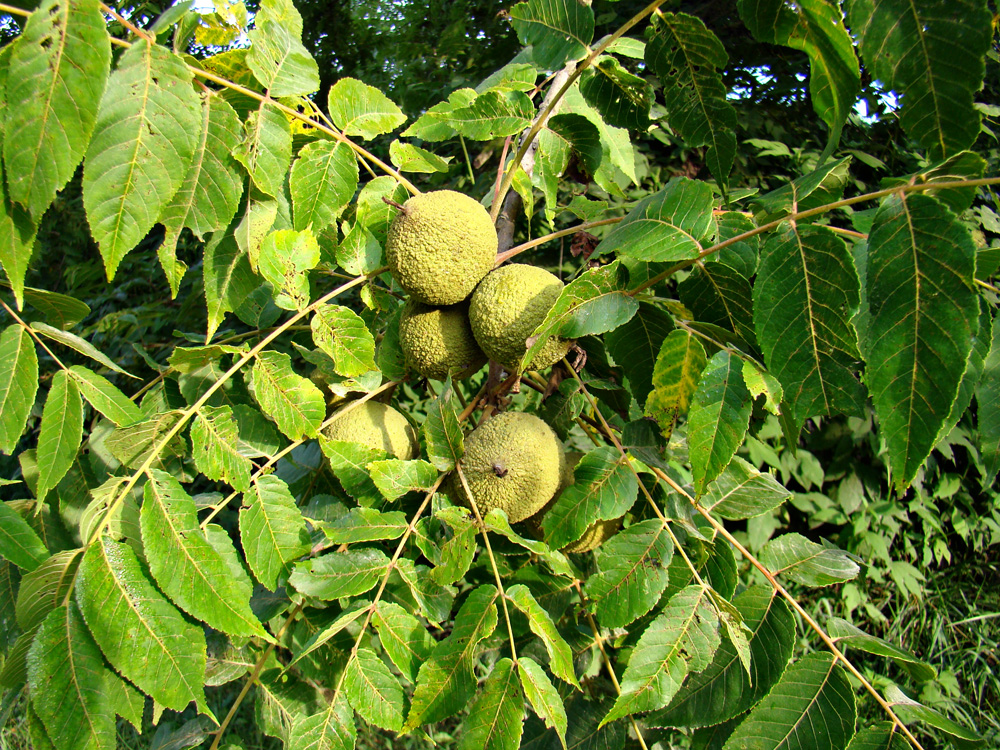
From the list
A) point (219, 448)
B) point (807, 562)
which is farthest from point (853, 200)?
point (219, 448)

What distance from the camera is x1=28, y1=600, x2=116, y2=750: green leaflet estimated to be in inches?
33.6

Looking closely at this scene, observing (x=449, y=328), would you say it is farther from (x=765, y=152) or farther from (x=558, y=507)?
(x=765, y=152)

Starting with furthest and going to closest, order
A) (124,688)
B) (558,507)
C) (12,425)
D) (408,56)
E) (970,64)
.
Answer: (408,56), (558,507), (12,425), (124,688), (970,64)

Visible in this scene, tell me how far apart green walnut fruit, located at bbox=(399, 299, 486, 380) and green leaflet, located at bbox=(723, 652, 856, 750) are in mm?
854

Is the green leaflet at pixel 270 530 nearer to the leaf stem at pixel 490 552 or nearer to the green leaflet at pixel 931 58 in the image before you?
the leaf stem at pixel 490 552

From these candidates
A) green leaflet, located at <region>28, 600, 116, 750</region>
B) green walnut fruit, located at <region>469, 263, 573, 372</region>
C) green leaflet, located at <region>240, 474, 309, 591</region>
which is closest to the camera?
green leaflet, located at <region>28, 600, 116, 750</region>

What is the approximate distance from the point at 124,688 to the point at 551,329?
83 centimetres

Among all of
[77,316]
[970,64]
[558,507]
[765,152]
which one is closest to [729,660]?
[558,507]

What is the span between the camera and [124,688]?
2.97 ft

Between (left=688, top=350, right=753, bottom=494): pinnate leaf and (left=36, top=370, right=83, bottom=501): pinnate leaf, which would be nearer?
(left=688, top=350, right=753, bottom=494): pinnate leaf

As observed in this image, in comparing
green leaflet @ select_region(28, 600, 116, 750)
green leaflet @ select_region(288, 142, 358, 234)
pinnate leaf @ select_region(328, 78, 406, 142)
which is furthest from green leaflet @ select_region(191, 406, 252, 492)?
pinnate leaf @ select_region(328, 78, 406, 142)

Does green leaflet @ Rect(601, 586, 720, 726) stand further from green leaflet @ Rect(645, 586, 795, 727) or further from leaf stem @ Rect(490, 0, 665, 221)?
leaf stem @ Rect(490, 0, 665, 221)

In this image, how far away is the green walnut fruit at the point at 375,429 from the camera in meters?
1.34

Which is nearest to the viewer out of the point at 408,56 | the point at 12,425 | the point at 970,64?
the point at 970,64
